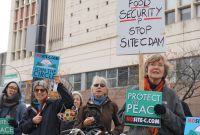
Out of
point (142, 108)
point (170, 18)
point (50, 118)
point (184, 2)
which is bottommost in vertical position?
point (50, 118)

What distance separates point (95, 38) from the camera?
97.5 feet

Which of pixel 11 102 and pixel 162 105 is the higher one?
pixel 162 105

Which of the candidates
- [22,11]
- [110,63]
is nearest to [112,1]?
[110,63]

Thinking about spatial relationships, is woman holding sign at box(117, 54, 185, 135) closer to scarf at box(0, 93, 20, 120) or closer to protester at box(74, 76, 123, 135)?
protester at box(74, 76, 123, 135)

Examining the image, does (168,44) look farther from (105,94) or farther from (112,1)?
(105,94)

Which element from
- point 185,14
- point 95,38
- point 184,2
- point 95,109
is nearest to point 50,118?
point 95,109

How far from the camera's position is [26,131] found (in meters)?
5.02

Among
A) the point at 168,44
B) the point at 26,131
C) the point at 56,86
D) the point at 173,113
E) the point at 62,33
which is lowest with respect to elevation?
the point at 26,131

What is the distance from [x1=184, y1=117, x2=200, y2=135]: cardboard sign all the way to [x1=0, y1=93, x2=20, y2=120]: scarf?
3.48 m

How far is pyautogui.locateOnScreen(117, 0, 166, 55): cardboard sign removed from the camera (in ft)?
14.2

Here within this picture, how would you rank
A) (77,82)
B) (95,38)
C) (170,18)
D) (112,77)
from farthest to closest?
(77,82), (95,38), (112,77), (170,18)

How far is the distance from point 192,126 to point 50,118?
2346mm

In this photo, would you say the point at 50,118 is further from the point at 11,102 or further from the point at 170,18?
the point at 170,18

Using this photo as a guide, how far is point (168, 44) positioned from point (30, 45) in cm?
1883
